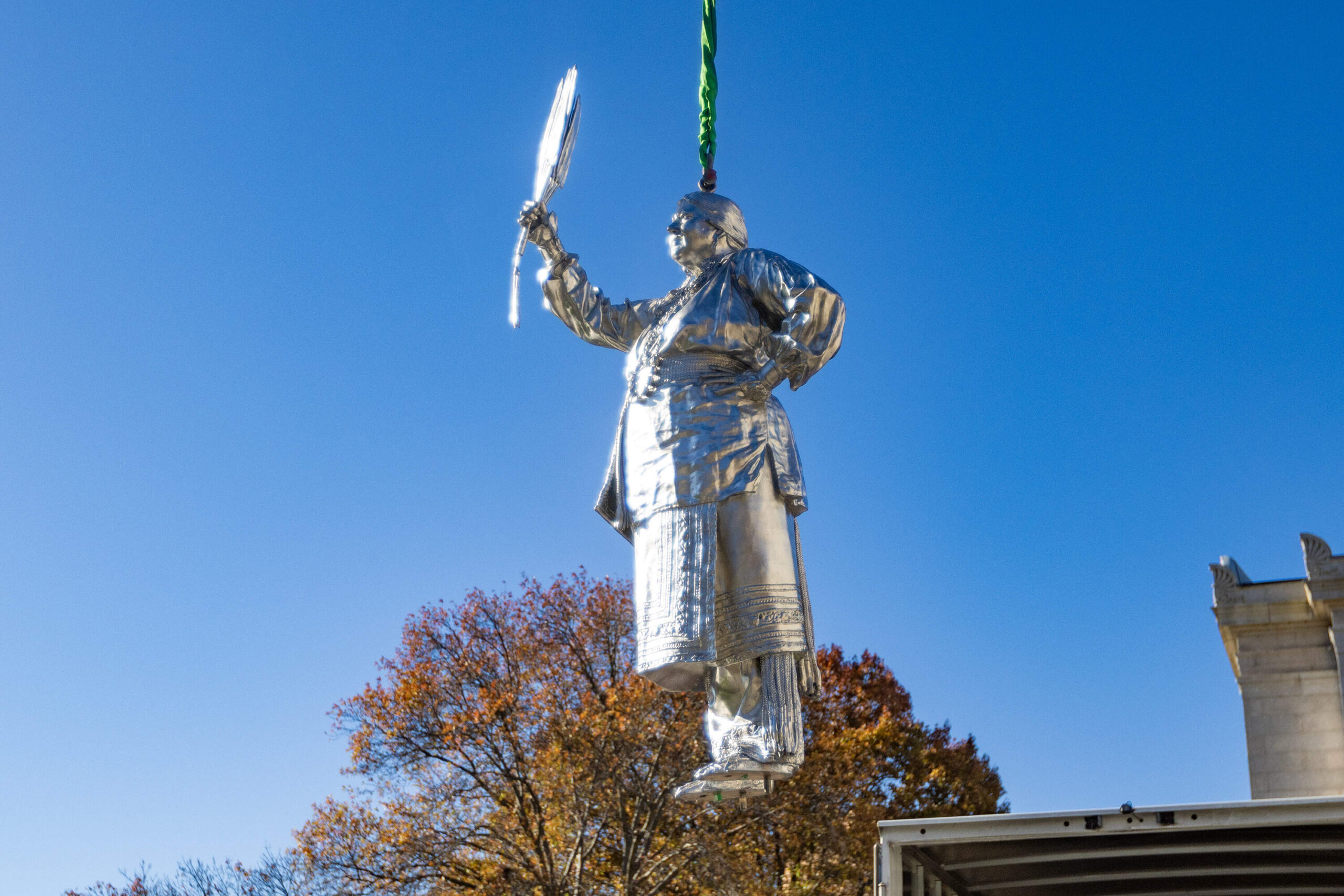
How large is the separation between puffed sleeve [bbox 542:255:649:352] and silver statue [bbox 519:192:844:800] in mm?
135

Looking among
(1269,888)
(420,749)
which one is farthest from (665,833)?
(1269,888)

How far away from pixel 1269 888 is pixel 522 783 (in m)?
20.5

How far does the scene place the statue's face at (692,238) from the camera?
606 centimetres

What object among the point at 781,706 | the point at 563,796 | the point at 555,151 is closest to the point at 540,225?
the point at 555,151

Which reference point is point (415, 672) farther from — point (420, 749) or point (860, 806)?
point (860, 806)

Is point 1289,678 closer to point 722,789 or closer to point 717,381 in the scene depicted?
point 717,381

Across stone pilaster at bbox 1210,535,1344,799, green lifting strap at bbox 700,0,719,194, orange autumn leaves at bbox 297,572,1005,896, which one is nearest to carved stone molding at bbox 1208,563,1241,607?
stone pilaster at bbox 1210,535,1344,799

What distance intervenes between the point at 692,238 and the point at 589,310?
0.56m

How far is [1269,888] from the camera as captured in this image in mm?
6480

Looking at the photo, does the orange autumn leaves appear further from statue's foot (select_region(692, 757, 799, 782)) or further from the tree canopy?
statue's foot (select_region(692, 757, 799, 782))

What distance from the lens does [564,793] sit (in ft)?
82.1

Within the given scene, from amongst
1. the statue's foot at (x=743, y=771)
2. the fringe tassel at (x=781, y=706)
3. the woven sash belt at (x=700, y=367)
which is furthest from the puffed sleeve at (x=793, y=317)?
the statue's foot at (x=743, y=771)

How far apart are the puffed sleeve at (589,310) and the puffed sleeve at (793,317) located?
0.59 meters

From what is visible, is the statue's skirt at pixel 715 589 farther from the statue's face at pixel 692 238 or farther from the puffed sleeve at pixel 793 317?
the statue's face at pixel 692 238
